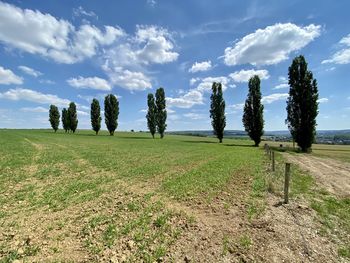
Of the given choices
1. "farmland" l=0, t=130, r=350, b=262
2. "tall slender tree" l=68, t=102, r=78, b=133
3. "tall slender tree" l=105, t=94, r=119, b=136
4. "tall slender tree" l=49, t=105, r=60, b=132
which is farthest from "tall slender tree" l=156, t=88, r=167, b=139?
"farmland" l=0, t=130, r=350, b=262

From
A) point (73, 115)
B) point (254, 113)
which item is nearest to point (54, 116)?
point (73, 115)

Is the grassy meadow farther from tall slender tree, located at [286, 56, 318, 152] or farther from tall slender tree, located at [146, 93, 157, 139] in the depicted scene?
tall slender tree, located at [146, 93, 157, 139]

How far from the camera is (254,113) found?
Result: 5519 centimetres

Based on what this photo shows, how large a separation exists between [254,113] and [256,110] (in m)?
0.82

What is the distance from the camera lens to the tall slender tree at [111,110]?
270 ft

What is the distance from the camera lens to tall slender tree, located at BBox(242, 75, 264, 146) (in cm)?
5488

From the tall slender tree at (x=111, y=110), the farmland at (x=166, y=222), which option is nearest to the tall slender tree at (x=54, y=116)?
the tall slender tree at (x=111, y=110)

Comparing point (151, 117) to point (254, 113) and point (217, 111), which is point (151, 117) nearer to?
point (217, 111)

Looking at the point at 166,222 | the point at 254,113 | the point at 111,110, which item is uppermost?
the point at 111,110

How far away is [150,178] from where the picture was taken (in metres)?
13.4

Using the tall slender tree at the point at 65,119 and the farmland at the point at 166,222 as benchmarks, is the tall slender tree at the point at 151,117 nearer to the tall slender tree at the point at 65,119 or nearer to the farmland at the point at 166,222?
the tall slender tree at the point at 65,119

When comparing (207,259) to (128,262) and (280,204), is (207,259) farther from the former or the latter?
(280,204)

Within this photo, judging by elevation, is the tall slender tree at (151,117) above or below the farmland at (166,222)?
above

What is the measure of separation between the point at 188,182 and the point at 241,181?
10.2 ft
